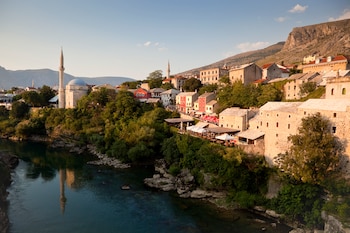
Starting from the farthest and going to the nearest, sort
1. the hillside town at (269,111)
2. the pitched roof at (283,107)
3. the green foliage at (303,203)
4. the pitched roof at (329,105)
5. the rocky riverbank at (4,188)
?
the pitched roof at (283,107), the hillside town at (269,111), the pitched roof at (329,105), the rocky riverbank at (4,188), the green foliage at (303,203)

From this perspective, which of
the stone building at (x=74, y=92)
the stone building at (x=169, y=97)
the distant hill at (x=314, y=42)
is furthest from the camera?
the distant hill at (x=314, y=42)

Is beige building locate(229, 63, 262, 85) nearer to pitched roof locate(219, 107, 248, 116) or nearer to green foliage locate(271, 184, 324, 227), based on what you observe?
pitched roof locate(219, 107, 248, 116)

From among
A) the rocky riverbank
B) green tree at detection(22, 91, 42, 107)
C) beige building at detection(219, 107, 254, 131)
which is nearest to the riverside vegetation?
beige building at detection(219, 107, 254, 131)

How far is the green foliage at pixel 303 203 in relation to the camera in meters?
16.9

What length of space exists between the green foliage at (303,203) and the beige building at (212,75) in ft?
115

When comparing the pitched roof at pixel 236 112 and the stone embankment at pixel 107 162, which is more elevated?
the pitched roof at pixel 236 112

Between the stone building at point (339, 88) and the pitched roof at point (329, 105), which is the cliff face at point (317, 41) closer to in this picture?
the stone building at point (339, 88)

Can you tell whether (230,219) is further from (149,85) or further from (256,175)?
(149,85)

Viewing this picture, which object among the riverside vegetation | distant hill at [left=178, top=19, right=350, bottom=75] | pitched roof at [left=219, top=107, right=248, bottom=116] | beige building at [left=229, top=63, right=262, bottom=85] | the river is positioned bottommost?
the river

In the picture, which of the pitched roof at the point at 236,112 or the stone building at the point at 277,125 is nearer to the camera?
the stone building at the point at 277,125

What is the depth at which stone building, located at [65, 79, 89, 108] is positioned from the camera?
54.7 m

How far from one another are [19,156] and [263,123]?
1220 inches

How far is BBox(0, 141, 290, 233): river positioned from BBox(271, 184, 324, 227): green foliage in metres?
1.22

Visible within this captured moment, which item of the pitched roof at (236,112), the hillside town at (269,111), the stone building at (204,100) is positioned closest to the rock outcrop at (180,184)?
the hillside town at (269,111)
